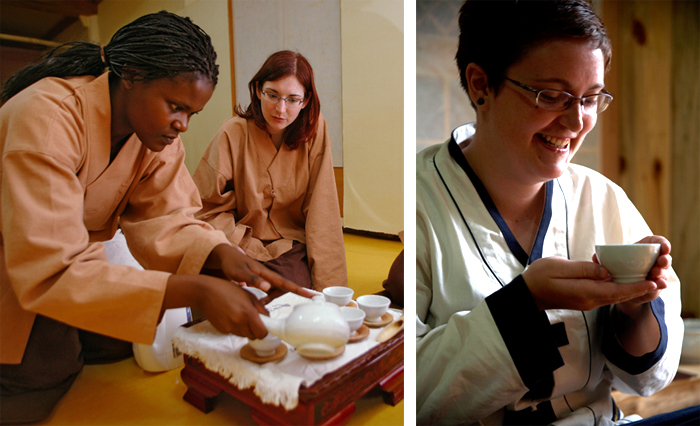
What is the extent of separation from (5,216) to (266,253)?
0.50 metres

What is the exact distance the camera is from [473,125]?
3.89 feet

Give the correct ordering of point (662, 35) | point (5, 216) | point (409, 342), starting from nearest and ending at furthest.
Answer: point (5, 216)
point (409, 342)
point (662, 35)

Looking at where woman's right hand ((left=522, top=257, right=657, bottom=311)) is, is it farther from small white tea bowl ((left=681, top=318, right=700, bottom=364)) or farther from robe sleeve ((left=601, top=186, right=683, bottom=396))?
small white tea bowl ((left=681, top=318, right=700, bottom=364))

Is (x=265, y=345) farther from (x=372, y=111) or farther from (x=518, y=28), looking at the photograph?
(x=518, y=28)

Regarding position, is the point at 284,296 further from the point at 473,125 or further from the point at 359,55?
the point at 473,125

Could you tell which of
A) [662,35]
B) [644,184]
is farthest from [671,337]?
[662,35]

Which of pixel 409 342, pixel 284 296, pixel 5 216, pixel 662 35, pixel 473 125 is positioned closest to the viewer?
pixel 5 216

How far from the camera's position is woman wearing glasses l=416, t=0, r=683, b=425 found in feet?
3.31

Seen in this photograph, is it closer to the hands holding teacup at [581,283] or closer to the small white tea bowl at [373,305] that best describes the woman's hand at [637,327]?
the hands holding teacup at [581,283]

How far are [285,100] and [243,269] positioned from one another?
386mm

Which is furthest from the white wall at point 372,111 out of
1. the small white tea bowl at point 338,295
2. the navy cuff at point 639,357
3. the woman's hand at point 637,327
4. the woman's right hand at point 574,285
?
the navy cuff at point 639,357

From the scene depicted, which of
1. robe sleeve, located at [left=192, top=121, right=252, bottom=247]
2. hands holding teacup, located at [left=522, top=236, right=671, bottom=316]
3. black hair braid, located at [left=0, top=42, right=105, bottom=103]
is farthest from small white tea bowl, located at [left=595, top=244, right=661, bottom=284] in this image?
black hair braid, located at [left=0, top=42, right=105, bottom=103]

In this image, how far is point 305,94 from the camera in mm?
987

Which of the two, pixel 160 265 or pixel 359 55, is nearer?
pixel 160 265
